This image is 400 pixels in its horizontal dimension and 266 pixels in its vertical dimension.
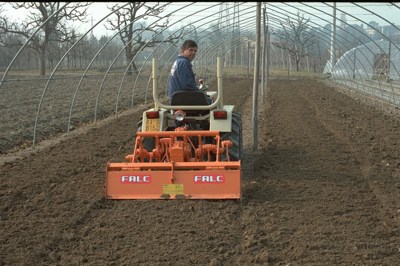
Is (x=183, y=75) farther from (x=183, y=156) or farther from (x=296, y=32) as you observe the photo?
(x=296, y=32)

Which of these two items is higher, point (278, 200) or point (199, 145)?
point (199, 145)

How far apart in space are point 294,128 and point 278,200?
5.95 metres

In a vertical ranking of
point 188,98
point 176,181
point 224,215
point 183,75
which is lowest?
point 224,215

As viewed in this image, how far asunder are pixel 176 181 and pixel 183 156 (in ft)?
1.62

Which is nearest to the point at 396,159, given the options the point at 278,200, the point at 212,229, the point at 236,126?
the point at 236,126

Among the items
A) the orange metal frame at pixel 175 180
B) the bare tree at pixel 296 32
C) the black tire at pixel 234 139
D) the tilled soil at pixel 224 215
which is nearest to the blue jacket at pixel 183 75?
the black tire at pixel 234 139

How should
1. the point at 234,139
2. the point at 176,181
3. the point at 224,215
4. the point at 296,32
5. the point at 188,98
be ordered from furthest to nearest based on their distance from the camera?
the point at 296,32 → the point at 234,139 → the point at 188,98 → the point at 176,181 → the point at 224,215

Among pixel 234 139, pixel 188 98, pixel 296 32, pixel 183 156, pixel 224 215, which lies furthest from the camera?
pixel 296 32

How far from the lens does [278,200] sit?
5703mm

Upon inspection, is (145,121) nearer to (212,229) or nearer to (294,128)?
(212,229)

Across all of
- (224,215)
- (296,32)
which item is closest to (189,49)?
(224,215)

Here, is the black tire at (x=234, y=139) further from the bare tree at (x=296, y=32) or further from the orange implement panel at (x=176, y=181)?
the bare tree at (x=296, y=32)

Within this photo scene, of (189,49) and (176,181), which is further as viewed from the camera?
(189,49)

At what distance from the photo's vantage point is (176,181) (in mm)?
5719
